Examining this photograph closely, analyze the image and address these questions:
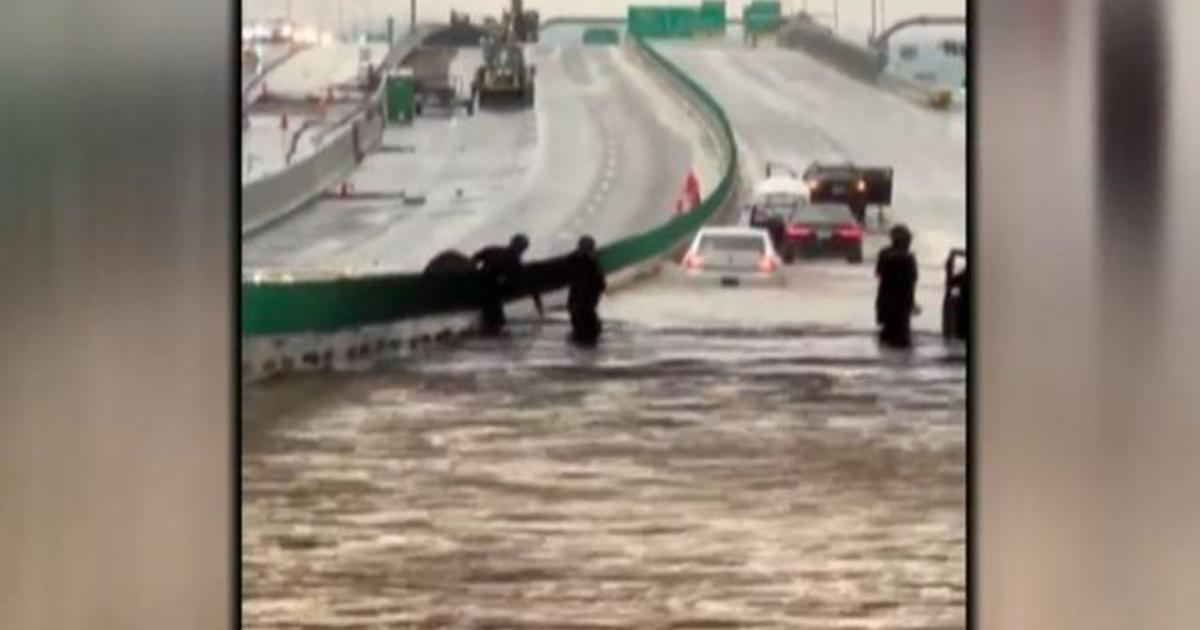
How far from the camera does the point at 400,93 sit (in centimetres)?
133

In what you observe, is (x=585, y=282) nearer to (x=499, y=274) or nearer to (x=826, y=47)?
(x=499, y=274)

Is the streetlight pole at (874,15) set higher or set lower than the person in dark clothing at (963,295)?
higher

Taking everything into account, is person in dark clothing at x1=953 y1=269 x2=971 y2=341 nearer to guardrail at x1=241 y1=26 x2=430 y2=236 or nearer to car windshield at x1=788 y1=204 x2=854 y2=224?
car windshield at x1=788 y1=204 x2=854 y2=224

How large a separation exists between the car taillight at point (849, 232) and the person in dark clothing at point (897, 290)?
0.03 m

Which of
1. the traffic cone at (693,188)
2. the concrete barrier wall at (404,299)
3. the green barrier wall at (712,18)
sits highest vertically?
the green barrier wall at (712,18)

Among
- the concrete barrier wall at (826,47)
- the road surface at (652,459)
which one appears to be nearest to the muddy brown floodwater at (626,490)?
the road surface at (652,459)

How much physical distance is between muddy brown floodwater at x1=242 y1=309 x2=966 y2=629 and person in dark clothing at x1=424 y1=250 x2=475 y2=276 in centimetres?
7

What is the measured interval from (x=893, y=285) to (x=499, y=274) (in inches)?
12.8

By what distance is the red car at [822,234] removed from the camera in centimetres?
132

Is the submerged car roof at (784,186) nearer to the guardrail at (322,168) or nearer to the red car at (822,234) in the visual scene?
the red car at (822,234)

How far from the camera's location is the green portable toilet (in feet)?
4.36

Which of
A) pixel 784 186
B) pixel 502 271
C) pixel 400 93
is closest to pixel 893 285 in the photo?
pixel 784 186

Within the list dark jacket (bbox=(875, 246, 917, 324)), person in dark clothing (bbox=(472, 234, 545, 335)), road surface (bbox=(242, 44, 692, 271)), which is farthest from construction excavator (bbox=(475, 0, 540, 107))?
dark jacket (bbox=(875, 246, 917, 324))
